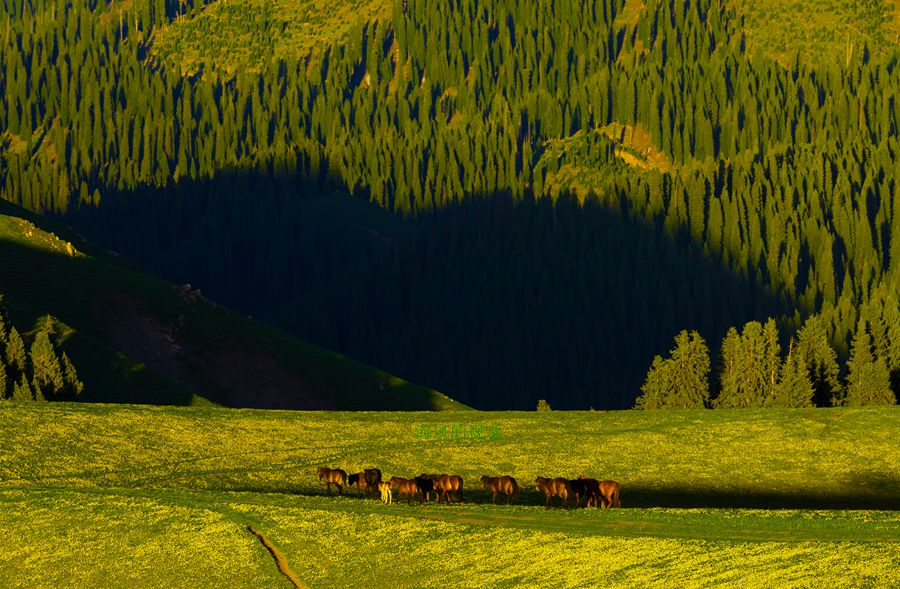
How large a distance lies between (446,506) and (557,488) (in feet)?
18.4

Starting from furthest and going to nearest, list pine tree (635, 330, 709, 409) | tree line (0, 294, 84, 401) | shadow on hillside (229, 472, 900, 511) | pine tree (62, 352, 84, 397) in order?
pine tree (635, 330, 709, 409) < pine tree (62, 352, 84, 397) < tree line (0, 294, 84, 401) < shadow on hillside (229, 472, 900, 511)

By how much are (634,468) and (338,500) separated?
24.5 m

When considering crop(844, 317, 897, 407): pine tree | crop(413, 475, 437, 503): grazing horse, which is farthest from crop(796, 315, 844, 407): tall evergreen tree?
crop(413, 475, 437, 503): grazing horse

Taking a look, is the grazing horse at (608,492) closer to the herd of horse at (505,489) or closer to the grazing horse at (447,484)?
the herd of horse at (505,489)

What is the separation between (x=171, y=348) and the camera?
17575 centimetres

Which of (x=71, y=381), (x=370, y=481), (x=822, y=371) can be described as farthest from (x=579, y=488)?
(x=822, y=371)

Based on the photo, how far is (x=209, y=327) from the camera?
185 meters

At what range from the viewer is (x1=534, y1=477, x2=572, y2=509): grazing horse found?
7325 cm

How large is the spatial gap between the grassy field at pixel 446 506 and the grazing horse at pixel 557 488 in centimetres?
200

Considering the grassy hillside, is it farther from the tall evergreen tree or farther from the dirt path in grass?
the dirt path in grass

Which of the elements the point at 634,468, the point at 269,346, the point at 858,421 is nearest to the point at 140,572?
the point at 634,468

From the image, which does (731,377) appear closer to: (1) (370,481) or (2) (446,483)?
(1) (370,481)

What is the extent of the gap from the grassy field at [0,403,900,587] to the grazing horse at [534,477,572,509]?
200cm

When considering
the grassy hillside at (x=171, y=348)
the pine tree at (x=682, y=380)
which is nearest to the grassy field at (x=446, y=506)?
the grassy hillside at (x=171, y=348)
